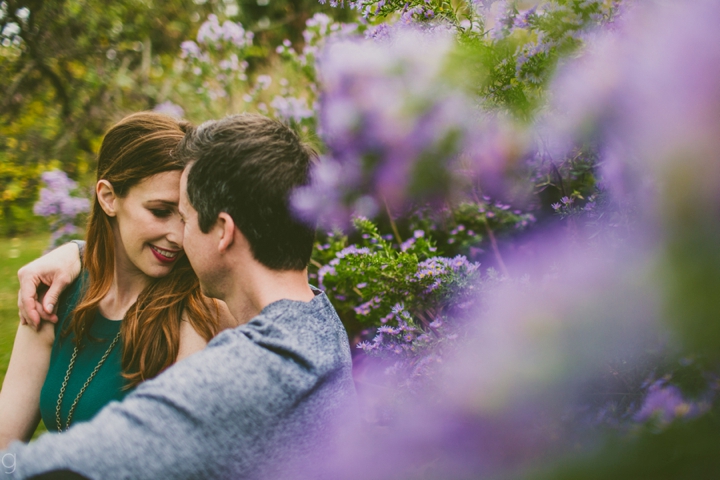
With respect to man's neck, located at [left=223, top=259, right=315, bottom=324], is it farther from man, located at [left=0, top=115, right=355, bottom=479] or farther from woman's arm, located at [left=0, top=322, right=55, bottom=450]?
woman's arm, located at [left=0, top=322, right=55, bottom=450]

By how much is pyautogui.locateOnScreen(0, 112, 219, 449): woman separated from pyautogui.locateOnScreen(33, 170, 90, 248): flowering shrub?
155cm

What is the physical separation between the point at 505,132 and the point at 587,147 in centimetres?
23

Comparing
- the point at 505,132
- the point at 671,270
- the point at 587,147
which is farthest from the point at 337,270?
the point at 671,270

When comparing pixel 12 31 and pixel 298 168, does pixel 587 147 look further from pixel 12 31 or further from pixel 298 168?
pixel 12 31

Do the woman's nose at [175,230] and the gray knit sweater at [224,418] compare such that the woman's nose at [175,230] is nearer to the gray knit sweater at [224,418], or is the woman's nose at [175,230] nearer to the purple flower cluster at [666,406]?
the gray knit sweater at [224,418]

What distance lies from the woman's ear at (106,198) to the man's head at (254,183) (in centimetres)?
66

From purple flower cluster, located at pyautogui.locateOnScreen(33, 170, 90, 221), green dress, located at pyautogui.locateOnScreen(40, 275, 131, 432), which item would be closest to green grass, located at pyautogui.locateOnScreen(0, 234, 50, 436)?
purple flower cluster, located at pyautogui.locateOnScreen(33, 170, 90, 221)

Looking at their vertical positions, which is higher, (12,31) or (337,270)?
(12,31)

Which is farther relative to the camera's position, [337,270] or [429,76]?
[337,270]

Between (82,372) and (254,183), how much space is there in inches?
41.9

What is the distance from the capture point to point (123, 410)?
92 centimetres

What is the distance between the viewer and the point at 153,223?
170 centimetres

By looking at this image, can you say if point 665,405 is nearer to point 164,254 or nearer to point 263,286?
point 263,286

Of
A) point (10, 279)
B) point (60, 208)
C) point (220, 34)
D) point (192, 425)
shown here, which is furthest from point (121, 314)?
point (10, 279)
